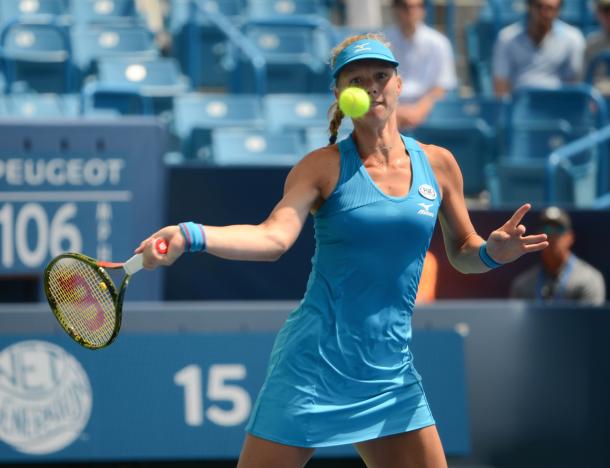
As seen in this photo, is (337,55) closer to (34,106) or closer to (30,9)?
(34,106)

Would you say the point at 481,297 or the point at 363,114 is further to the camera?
the point at 481,297

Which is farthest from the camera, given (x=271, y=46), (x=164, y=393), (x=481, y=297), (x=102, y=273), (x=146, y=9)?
(x=146, y=9)

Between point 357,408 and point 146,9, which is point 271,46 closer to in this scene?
point 146,9

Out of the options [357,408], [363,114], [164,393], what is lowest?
[164,393]

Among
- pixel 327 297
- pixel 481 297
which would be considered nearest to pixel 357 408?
pixel 327 297

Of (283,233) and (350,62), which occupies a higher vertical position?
(350,62)

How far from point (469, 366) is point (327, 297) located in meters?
2.83

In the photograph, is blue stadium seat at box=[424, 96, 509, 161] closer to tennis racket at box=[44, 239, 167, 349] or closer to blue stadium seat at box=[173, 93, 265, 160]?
blue stadium seat at box=[173, 93, 265, 160]

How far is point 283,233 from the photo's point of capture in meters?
3.47

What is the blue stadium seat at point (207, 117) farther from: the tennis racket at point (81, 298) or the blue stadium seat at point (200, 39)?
the tennis racket at point (81, 298)

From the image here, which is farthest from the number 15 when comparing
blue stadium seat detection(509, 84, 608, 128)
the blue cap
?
blue stadium seat detection(509, 84, 608, 128)

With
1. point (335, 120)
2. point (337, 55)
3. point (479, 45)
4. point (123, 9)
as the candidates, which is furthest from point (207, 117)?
point (337, 55)

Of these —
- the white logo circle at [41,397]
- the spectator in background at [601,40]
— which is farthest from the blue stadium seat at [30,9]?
the white logo circle at [41,397]

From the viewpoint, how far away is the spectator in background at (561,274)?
689cm
